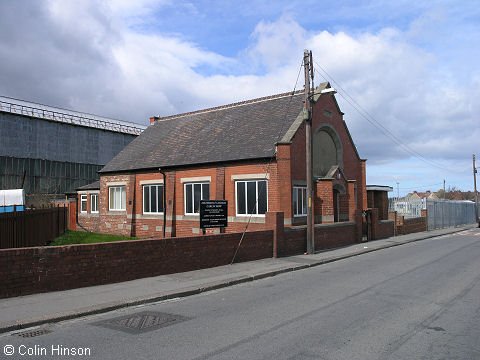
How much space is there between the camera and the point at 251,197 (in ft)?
66.7

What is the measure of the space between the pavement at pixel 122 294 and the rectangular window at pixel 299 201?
19.7 ft

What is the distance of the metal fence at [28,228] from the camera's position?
45.7ft

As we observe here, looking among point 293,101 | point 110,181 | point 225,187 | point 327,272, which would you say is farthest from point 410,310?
point 110,181

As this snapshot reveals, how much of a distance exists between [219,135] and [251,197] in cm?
556

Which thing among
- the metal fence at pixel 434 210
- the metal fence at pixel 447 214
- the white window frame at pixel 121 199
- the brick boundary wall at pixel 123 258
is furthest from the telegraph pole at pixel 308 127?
the metal fence at pixel 447 214

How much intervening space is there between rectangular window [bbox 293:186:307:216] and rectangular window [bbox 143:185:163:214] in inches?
349

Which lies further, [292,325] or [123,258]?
[123,258]

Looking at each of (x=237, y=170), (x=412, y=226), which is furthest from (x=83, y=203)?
(x=412, y=226)

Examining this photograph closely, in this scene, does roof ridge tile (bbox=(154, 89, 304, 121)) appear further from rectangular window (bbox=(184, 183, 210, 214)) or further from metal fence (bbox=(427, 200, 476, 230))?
metal fence (bbox=(427, 200, 476, 230))

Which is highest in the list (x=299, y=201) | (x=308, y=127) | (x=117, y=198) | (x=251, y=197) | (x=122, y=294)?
(x=308, y=127)

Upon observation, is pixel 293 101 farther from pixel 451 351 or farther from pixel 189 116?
pixel 451 351

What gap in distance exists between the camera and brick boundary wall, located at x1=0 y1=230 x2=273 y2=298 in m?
9.04

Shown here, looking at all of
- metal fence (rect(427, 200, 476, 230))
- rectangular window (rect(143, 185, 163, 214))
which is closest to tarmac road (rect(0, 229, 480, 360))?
rectangular window (rect(143, 185, 163, 214))

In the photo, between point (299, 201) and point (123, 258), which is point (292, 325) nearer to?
point (123, 258)
